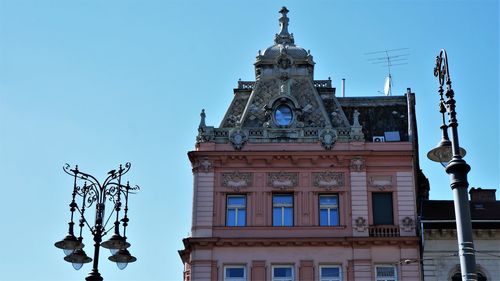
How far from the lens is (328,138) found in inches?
1620

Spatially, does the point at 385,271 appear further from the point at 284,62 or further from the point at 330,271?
the point at 284,62

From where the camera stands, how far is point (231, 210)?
4056cm

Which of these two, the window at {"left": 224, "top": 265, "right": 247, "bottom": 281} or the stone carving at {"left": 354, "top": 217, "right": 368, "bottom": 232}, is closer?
the window at {"left": 224, "top": 265, "right": 247, "bottom": 281}

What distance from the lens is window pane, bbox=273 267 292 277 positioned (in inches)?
1549

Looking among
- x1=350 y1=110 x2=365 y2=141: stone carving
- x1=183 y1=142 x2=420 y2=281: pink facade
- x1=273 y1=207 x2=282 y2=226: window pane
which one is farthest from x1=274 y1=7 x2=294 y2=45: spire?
x1=273 y1=207 x2=282 y2=226: window pane

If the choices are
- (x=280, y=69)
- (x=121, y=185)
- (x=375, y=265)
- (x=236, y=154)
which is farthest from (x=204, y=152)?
(x=121, y=185)

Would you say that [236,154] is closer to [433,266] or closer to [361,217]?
[361,217]

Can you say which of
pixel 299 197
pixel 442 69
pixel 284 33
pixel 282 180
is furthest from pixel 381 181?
pixel 442 69

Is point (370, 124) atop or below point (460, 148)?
atop

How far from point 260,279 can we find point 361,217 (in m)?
5.59

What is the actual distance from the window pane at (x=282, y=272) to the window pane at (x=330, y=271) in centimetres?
153

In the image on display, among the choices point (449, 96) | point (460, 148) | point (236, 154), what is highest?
point (236, 154)

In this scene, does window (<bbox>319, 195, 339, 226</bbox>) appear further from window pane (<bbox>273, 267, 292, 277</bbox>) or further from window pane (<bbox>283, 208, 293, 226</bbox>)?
window pane (<bbox>273, 267, 292, 277</bbox>)

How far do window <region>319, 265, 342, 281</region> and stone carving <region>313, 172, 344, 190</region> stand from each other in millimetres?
3826
